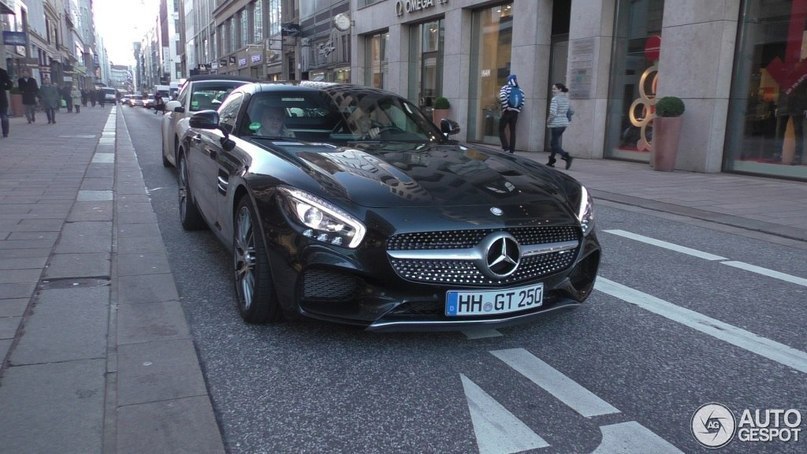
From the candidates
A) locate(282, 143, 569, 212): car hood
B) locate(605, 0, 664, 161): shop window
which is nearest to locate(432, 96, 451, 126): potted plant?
locate(605, 0, 664, 161): shop window

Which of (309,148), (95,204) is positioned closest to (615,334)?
(309,148)

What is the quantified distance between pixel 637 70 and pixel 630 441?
41.6 ft

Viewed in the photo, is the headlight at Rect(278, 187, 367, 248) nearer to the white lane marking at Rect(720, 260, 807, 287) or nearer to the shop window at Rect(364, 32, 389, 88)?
the white lane marking at Rect(720, 260, 807, 287)

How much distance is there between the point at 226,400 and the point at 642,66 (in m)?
13.0

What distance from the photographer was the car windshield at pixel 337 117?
4.62 m

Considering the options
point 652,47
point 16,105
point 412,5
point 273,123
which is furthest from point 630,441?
point 16,105

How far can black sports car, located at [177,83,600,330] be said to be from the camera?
3.05 metres

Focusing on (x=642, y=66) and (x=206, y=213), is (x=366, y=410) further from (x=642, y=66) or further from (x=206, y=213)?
(x=642, y=66)

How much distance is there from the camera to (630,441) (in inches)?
99.3

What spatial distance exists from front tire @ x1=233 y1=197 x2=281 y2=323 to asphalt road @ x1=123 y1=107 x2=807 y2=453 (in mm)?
109

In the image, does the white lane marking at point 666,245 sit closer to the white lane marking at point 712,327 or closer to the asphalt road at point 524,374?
the asphalt road at point 524,374

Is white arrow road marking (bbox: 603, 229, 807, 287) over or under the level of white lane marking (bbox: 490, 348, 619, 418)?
over

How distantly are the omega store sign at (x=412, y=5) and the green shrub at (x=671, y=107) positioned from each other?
384 inches

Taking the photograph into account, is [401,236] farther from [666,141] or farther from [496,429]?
[666,141]
